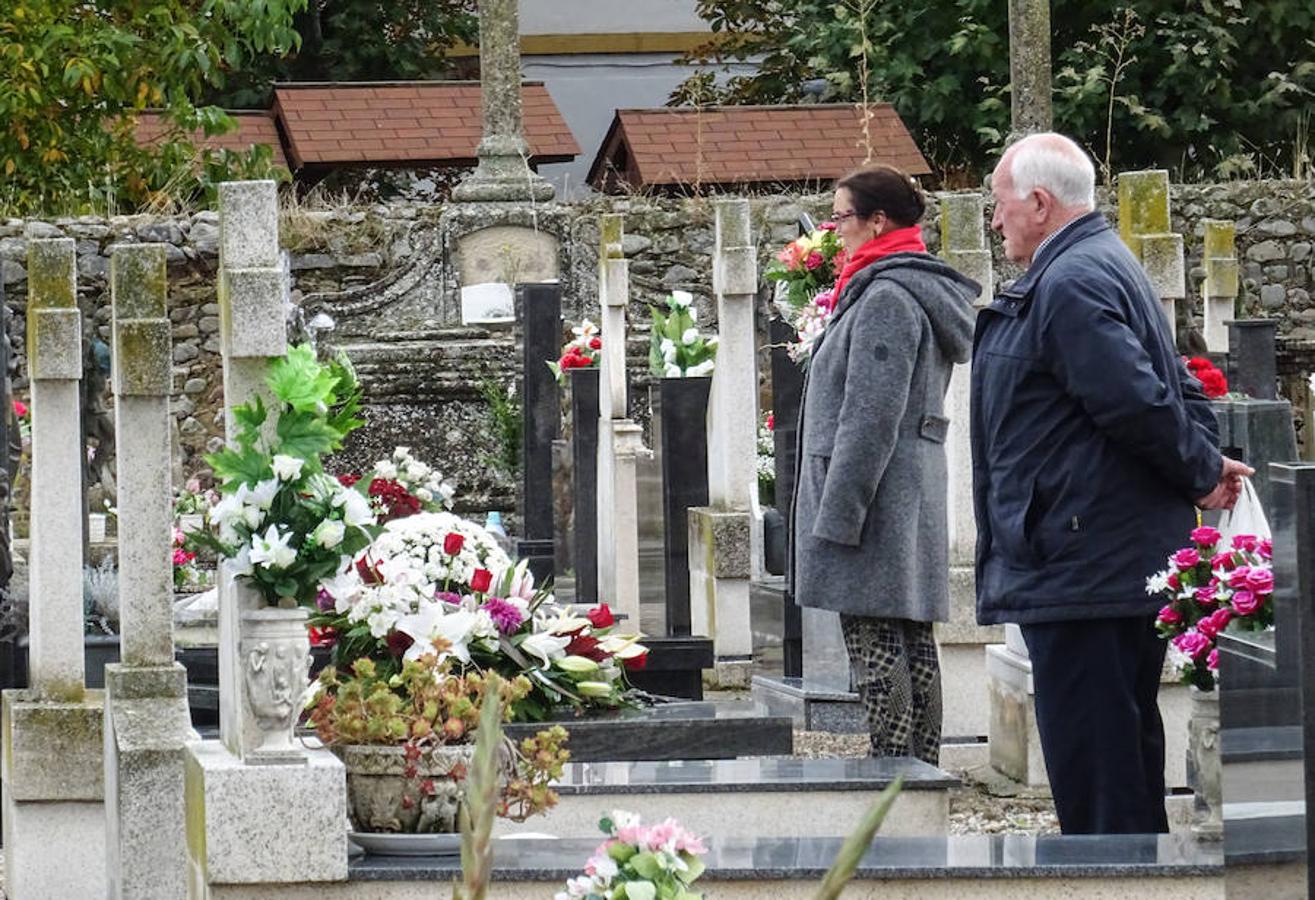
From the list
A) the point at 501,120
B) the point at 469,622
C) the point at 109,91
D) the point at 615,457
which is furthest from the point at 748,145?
the point at 469,622

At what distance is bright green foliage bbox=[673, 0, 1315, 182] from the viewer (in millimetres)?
21406

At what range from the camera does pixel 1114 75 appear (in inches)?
848

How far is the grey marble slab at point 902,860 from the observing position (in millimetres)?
4539

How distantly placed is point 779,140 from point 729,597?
10.9 m

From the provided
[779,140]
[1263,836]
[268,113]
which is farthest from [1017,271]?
[1263,836]

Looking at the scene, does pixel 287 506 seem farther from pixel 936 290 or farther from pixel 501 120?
pixel 501 120

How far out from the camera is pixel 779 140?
20578mm

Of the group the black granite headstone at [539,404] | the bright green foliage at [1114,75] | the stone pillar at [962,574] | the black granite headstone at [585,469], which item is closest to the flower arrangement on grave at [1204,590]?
the stone pillar at [962,574]

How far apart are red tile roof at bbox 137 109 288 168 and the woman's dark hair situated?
14.1 meters

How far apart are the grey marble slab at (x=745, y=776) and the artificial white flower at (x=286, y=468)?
3.46 feet

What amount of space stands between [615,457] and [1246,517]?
236 inches

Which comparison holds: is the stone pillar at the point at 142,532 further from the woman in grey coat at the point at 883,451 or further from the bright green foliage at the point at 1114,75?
the bright green foliage at the point at 1114,75

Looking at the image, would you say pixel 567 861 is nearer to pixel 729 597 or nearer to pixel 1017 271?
pixel 729 597

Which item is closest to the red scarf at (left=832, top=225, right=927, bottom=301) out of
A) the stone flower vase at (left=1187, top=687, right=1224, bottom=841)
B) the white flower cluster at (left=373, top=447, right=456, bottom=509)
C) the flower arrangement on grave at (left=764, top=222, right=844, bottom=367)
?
the stone flower vase at (left=1187, top=687, right=1224, bottom=841)
